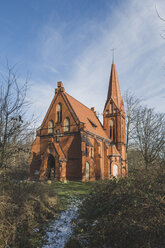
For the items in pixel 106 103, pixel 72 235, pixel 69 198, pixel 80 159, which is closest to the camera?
pixel 72 235

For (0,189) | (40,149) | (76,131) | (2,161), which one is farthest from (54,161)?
(2,161)

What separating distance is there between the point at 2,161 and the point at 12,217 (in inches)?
79.8

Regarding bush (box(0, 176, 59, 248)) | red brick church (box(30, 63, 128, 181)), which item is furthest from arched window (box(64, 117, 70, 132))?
bush (box(0, 176, 59, 248))

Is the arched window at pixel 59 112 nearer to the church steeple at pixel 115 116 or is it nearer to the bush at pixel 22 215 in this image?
the church steeple at pixel 115 116

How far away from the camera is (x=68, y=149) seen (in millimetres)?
24234

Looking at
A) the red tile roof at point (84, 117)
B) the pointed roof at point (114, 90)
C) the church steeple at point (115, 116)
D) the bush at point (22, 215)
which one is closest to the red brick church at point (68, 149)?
the red tile roof at point (84, 117)

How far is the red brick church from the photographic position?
75.9ft

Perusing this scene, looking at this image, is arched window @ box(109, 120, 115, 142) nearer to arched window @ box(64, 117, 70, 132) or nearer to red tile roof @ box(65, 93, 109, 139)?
red tile roof @ box(65, 93, 109, 139)

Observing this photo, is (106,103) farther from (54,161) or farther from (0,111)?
(0,111)

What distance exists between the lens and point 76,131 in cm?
2420

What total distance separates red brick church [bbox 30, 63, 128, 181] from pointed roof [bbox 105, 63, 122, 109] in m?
7.33

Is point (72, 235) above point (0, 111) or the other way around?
the other way around

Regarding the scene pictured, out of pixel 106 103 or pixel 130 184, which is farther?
pixel 106 103

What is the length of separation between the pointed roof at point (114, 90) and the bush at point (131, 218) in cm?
2650
